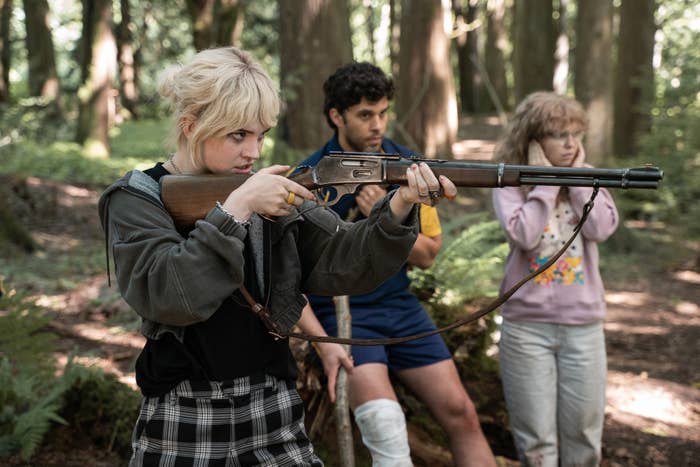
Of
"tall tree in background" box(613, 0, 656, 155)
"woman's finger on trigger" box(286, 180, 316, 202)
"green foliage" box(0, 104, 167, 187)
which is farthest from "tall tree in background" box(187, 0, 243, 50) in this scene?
"woman's finger on trigger" box(286, 180, 316, 202)

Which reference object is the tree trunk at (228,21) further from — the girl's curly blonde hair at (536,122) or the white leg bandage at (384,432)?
the white leg bandage at (384,432)

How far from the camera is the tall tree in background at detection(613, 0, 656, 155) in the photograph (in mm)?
14711

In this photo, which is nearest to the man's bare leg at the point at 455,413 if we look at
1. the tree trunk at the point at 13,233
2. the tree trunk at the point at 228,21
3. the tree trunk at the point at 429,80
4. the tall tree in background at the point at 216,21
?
the tree trunk at the point at 13,233

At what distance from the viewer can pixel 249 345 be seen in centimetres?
259

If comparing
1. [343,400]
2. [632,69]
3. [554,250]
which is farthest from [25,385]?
[632,69]

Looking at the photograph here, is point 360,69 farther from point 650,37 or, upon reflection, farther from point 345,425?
point 650,37

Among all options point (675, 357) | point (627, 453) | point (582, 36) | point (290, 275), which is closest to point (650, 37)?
point (582, 36)

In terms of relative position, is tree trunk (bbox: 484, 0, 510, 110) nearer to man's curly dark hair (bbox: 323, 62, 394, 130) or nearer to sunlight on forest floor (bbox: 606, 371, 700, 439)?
sunlight on forest floor (bbox: 606, 371, 700, 439)

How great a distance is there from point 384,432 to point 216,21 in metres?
16.7

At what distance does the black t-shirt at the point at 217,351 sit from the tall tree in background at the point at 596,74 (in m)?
9.16

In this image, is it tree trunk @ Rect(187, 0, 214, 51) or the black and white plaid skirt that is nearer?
the black and white plaid skirt

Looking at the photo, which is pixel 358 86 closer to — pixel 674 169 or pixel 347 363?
pixel 347 363

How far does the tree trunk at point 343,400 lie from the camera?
12.4ft

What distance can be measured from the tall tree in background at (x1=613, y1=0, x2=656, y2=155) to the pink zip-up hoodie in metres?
11.3
